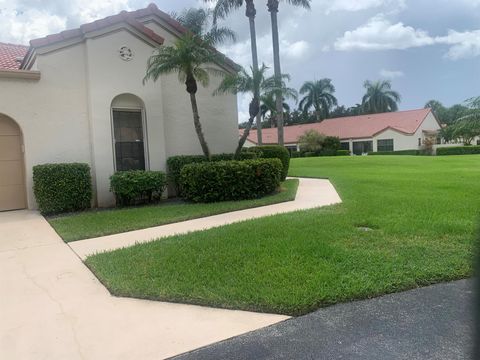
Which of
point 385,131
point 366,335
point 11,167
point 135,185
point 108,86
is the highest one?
point 108,86

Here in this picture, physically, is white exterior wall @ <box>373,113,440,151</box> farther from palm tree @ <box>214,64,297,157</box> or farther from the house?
palm tree @ <box>214,64,297,157</box>

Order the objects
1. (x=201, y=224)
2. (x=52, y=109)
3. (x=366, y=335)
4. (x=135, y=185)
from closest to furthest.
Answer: (x=366, y=335), (x=201, y=224), (x=135, y=185), (x=52, y=109)

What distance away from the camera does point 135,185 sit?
10438 millimetres

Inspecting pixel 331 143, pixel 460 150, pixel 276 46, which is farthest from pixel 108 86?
pixel 460 150

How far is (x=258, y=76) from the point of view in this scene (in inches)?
516

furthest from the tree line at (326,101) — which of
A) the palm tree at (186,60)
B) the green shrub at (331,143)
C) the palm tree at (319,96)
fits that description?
the palm tree at (186,60)

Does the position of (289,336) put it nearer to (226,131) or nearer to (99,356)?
(99,356)

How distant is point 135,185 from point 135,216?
1.70 m

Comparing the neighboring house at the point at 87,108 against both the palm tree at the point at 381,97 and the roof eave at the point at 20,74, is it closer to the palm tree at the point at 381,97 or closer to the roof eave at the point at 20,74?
the roof eave at the point at 20,74

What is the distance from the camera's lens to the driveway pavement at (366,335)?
9.83 ft

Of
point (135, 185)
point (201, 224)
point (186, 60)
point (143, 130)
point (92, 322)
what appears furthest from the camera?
point (143, 130)

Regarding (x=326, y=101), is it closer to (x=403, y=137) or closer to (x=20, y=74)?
(x=403, y=137)

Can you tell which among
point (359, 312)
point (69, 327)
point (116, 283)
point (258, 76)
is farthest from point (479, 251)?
point (258, 76)

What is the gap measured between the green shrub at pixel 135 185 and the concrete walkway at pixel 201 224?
2.82 meters
